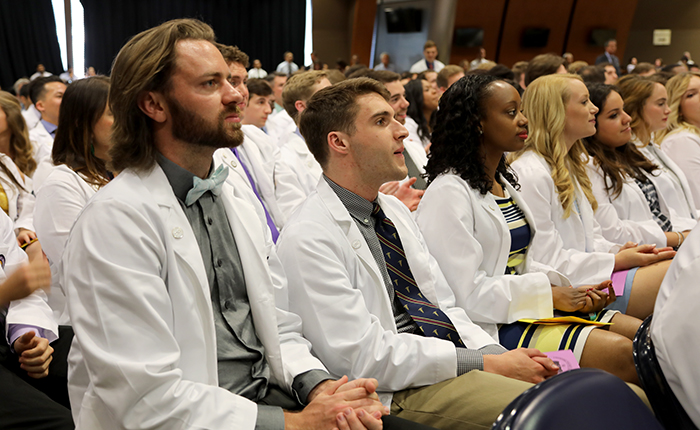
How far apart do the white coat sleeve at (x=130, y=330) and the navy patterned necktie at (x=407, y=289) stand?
2.31 ft

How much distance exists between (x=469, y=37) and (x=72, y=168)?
1258 centimetres

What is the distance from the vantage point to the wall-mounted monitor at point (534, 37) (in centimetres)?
1408

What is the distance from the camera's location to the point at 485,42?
Answer: 13742 millimetres

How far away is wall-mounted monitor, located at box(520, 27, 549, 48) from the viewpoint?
1408 cm

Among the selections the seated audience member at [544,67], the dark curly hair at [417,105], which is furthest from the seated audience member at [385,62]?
the dark curly hair at [417,105]

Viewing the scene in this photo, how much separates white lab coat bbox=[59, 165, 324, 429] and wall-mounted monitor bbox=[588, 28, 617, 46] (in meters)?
15.2

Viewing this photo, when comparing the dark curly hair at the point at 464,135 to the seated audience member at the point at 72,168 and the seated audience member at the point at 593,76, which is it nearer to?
the seated audience member at the point at 72,168

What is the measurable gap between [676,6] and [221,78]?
17.0m

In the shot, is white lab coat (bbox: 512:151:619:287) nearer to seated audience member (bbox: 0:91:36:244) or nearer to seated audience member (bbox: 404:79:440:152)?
seated audience member (bbox: 404:79:440:152)

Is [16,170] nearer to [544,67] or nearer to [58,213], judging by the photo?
[58,213]

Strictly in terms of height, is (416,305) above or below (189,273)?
below

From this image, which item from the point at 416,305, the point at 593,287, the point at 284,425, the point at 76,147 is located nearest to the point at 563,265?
the point at 593,287

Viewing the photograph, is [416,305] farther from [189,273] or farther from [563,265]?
[563,265]

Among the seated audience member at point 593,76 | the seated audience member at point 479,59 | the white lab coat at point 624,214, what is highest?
the seated audience member at point 593,76
